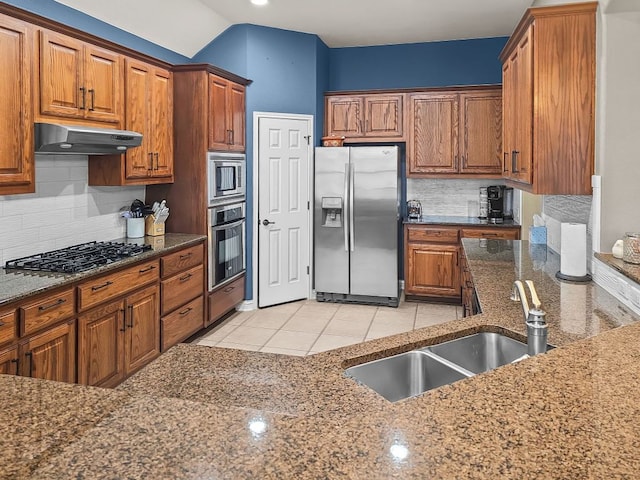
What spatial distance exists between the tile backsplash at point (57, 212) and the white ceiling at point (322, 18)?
1.28 meters

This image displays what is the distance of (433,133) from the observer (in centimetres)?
580

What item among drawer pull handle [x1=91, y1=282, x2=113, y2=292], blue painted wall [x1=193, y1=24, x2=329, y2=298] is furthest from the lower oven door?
drawer pull handle [x1=91, y1=282, x2=113, y2=292]

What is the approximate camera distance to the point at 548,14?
8.93 ft

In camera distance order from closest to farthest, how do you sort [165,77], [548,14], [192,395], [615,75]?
[192,395]
[615,75]
[548,14]
[165,77]

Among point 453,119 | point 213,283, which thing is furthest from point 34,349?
point 453,119

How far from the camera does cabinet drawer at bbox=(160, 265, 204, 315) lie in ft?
12.8

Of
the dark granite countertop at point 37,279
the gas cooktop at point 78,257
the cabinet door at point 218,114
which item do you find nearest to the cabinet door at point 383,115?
the cabinet door at point 218,114

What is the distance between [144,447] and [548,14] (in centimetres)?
287

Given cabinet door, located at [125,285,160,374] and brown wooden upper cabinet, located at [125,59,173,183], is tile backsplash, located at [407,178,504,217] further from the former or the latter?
cabinet door, located at [125,285,160,374]

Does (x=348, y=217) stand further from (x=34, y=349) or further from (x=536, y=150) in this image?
(x=34, y=349)

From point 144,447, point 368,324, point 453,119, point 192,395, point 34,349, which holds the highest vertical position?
point 453,119

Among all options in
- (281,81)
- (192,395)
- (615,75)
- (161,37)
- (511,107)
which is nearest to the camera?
(192,395)

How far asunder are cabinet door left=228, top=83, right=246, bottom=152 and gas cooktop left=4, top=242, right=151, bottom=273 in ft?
5.48

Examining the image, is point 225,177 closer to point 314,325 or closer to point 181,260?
point 181,260
